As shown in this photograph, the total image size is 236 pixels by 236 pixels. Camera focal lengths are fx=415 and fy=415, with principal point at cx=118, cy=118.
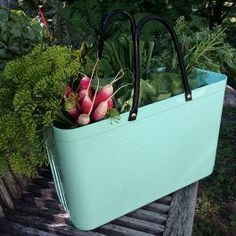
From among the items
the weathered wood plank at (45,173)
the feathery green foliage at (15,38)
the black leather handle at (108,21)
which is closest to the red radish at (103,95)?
the black leather handle at (108,21)

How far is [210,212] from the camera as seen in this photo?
177cm

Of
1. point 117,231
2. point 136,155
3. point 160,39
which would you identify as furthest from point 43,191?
point 160,39

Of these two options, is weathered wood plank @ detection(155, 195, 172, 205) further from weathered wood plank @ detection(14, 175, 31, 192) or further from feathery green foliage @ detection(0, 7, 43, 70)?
feathery green foliage @ detection(0, 7, 43, 70)

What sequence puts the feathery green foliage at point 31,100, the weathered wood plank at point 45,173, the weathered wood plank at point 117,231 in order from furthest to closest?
1. the weathered wood plank at point 45,173
2. the weathered wood plank at point 117,231
3. the feathery green foliage at point 31,100

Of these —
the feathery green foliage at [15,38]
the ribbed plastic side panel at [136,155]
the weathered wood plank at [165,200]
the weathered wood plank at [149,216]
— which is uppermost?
the feathery green foliage at [15,38]

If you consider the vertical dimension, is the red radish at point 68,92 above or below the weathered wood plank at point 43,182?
above

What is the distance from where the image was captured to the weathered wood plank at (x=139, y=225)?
42.9 inches

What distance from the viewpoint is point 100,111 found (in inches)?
34.2

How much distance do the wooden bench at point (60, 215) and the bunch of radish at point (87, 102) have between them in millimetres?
364

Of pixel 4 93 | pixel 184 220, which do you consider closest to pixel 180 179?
pixel 184 220

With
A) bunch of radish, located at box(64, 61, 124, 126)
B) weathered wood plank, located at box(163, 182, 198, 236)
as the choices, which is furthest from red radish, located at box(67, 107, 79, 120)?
weathered wood plank, located at box(163, 182, 198, 236)

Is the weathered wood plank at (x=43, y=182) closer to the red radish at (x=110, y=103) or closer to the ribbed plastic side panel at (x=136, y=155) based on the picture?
the ribbed plastic side panel at (x=136, y=155)

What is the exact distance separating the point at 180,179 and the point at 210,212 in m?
0.69

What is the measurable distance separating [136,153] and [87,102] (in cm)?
21
